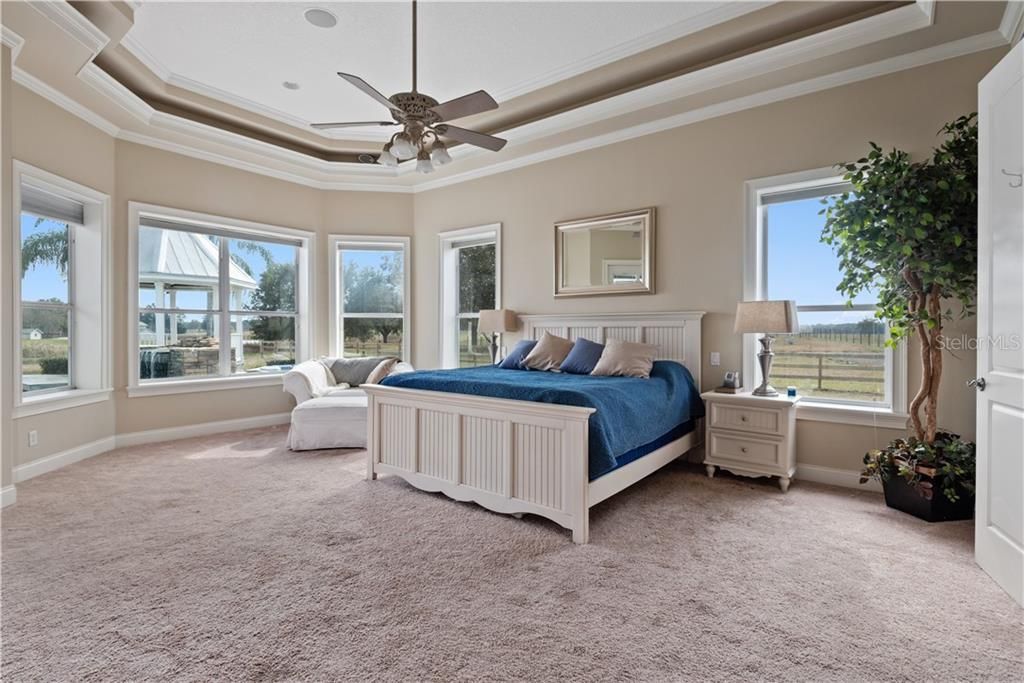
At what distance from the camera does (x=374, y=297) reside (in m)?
6.50

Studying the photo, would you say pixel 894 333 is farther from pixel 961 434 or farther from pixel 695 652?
pixel 695 652

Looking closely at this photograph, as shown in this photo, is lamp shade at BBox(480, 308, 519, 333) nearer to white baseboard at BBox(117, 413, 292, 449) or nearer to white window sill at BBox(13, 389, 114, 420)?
white baseboard at BBox(117, 413, 292, 449)

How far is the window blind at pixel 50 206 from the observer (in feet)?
12.7

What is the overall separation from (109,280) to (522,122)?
422 centimetres

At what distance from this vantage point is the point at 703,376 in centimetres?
421

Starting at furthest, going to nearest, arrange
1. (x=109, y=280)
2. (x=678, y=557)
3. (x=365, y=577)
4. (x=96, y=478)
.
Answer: (x=109, y=280)
(x=96, y=478)
(x=678, y=557)
(x=365, y=577)

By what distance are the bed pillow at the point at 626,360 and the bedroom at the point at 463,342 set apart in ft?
1.55

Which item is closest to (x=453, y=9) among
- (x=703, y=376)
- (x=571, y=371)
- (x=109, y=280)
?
(x=571, y=371)

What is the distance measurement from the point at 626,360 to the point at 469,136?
203 centimetres

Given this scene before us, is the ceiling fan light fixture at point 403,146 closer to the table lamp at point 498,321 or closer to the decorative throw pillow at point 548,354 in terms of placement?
the decorative throw pillow at point 548,354

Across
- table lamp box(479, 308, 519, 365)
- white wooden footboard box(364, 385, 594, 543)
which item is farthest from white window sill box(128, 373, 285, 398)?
white wooden footboard box(364, 385, 594, 543)

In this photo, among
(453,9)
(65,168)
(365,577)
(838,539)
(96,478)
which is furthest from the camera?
(65,168)

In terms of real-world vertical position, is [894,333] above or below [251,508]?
above

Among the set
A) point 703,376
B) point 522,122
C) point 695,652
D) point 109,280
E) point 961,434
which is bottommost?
point 695,652
